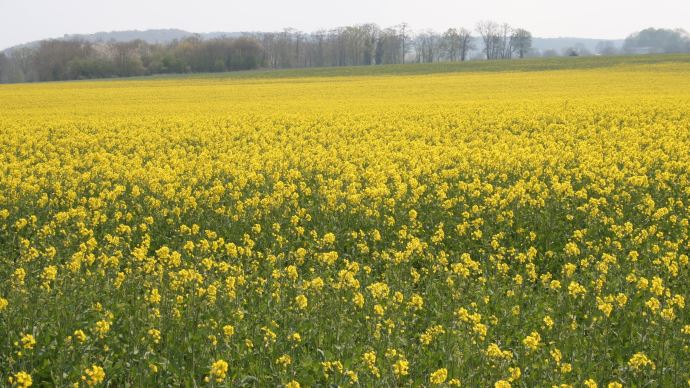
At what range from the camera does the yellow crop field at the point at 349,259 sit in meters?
5.61

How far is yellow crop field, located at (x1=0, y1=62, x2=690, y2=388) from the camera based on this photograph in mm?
5613

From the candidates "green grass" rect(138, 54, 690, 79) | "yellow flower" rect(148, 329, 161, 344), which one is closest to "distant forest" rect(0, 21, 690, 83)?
"green grass" rect(138, 54, 690, 79)

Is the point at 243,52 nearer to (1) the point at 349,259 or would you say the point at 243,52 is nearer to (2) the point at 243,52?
(2) the point at 243,52

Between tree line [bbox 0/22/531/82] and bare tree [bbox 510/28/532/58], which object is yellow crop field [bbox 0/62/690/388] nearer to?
tree line [bbox 0/22/531/82]

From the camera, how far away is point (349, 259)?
362 inches

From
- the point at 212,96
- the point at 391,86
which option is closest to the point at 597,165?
the point at 212,96

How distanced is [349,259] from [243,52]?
100 meters

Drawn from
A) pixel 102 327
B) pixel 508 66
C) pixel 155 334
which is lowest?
pixel 155 334

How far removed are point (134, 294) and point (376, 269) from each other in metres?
2.82

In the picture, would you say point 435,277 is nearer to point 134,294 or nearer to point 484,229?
point 484,229

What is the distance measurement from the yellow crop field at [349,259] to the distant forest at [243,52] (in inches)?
3225

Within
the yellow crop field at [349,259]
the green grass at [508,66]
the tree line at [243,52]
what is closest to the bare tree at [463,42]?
the tree line at [243,52]

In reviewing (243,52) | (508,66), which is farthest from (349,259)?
(243,52)

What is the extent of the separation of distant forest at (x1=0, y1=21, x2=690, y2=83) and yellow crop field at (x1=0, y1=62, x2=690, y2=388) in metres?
81.9
